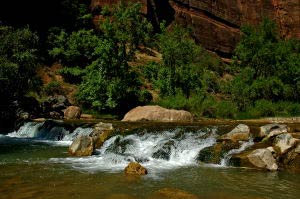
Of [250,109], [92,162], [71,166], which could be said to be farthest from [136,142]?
[250,109]

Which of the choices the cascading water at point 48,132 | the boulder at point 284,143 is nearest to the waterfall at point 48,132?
the cascading water at point 48,132

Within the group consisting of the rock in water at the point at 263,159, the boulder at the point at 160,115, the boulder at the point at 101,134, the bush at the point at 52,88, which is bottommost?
the rock in water at the point at 263,159

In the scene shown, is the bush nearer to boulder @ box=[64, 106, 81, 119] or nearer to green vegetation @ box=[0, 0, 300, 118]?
green vegetation @ box=[0, 0, 300, 118]

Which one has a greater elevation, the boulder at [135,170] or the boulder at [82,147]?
the boulder at [82,147]

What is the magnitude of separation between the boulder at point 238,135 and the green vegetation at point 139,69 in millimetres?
17178

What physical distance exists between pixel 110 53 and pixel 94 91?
12.8 feet

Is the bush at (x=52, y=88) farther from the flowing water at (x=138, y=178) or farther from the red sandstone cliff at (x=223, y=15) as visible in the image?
the red sandstone cliff at (x=223, y=15)

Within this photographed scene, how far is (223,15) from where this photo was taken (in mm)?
76250

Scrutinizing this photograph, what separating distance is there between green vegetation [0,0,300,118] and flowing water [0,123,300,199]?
1285 centimetres

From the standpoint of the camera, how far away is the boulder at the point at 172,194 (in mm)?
11617

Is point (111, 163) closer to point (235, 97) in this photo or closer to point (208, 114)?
point (208, 114)

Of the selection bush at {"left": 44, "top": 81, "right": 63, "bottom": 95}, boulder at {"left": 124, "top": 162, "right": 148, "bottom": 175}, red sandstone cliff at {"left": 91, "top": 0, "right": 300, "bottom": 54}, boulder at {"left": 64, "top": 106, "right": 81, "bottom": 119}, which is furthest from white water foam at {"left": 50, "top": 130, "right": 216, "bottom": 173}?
red sandstone cliff at {"left": 91, "top": 0, "right": 300, "bottom": 54}

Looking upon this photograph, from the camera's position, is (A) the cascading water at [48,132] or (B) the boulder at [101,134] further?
(A) the cascading water at [48,132]

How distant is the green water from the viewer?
39.4 ft
